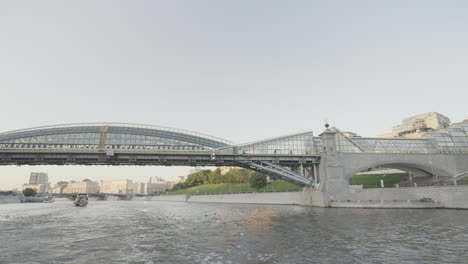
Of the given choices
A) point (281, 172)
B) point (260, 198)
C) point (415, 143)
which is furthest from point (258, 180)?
point (415, 143)

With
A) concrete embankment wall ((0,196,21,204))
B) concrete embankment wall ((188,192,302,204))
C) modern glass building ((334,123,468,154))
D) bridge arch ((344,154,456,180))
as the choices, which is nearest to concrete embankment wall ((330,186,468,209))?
bridge arch ((344,154,456,180))

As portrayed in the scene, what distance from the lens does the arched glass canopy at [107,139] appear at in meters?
64.2

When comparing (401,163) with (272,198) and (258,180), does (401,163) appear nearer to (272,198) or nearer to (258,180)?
(272,198)

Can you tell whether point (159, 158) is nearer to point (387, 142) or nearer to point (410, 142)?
point (387, 142)

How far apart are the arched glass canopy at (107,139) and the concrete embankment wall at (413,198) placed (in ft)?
109

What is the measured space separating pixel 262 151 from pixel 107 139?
1478 inches

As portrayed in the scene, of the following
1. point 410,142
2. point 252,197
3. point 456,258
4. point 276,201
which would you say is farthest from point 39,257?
point 252,197

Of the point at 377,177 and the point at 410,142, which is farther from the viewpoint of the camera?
the point at 377,177

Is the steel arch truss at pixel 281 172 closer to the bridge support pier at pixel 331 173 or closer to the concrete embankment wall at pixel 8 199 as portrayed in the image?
the bridge support pier at pixel 331 173

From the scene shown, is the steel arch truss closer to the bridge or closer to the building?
the bridge

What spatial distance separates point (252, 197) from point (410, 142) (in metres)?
51.3

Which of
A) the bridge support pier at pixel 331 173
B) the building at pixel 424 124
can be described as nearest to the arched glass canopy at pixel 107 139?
the bridge support pier at pixel 331 173

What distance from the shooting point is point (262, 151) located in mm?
66312

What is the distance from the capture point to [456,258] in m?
13.8
